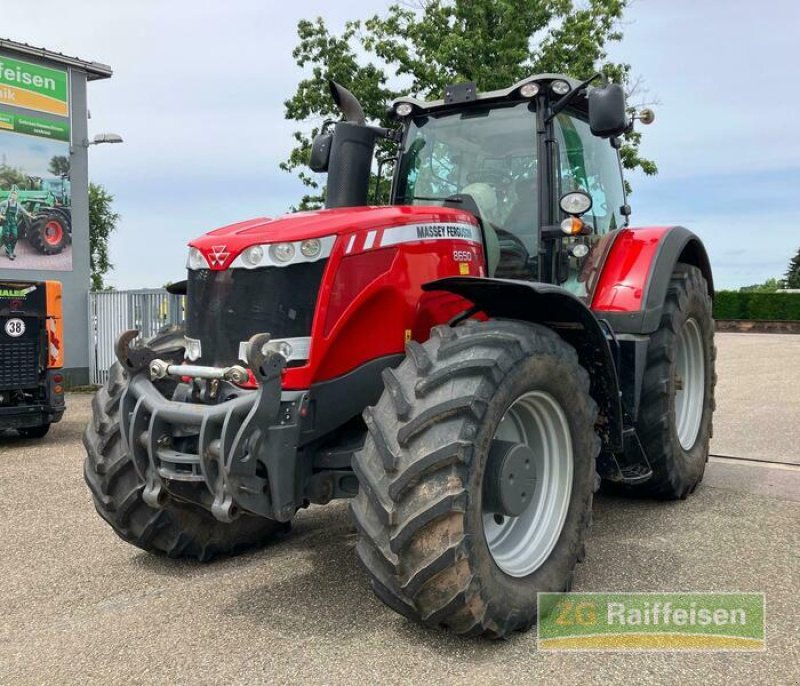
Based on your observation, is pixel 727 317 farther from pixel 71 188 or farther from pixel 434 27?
pixel 71 188

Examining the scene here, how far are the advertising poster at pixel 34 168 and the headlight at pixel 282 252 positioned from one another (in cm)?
1146

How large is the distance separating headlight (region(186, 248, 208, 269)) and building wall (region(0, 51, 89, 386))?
1123cm

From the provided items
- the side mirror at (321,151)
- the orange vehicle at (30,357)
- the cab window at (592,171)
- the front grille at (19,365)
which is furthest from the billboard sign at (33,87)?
the cab window at (592,171)

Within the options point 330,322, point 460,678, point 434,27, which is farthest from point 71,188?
point 460,678

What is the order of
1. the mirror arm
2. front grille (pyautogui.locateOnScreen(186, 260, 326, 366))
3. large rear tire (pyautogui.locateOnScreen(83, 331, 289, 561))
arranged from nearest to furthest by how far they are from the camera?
front grille (pyautogui.locateOnScreen(186, 260, 326, 366)) < large rear tire (pyautogui.locateOnScreen(83, 331, 289, 561)) < the mirror arm

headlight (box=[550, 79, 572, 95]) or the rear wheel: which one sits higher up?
headlight (box=[550, 79, 572, 95])

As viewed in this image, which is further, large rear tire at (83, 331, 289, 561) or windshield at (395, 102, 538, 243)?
windshield at (395, 102, 538, 243)

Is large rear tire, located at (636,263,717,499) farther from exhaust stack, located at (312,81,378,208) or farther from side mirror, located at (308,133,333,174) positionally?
side mirror, located at (308,133,333,174)

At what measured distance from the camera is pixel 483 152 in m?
4.44

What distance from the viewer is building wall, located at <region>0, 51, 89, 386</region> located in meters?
13.7

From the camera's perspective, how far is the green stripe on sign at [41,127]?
42.5 feet

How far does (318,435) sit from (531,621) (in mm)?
1123

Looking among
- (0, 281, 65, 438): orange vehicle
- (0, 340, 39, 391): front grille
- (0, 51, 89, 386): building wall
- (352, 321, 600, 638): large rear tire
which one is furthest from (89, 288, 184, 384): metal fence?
(352, 321, 600, 638): large rear tire

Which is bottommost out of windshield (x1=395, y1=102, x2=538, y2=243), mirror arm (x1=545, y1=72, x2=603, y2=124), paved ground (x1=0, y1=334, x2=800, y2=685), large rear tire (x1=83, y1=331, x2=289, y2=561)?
paved ground (x1=0, y1=334, x2=800, y2=685)
